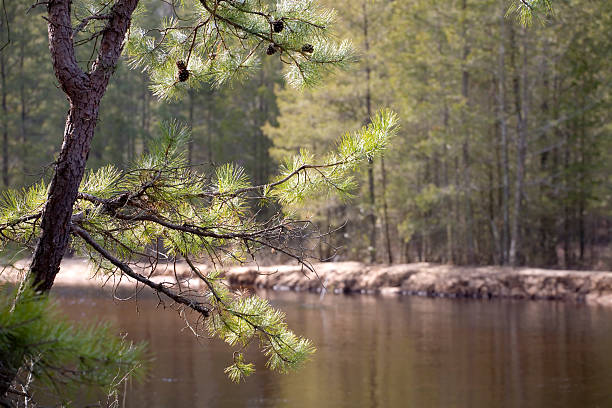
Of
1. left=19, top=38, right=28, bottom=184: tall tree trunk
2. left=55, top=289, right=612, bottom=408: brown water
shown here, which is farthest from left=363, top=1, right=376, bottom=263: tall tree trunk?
left=19, top=38, right=28, bottom=184: tall tree trunk

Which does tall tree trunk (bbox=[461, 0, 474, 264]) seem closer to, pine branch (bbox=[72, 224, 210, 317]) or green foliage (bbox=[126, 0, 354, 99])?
green foliage (bbox=[126, 0, 354, 99])

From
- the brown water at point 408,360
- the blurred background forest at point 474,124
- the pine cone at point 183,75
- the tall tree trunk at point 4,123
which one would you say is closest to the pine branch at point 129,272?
the pine cone at point 183,75

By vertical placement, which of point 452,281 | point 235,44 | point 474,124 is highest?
point 474,124

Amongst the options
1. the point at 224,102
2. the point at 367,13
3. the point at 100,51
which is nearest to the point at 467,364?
the point at 100,51

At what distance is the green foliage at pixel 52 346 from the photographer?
141 centimetres

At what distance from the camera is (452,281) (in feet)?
52.5

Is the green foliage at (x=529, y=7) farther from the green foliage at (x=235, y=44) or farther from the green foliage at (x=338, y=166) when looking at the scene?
the green foliage at (x=235, y=44)

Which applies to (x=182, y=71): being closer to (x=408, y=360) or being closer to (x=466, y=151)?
(x=408, y=360)

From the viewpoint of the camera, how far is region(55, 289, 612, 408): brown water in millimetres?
7141

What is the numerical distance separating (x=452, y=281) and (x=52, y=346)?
50.0 ft

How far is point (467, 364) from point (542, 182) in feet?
28.0

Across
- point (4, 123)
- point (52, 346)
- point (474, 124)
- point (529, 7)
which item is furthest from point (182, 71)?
point (4, 123)

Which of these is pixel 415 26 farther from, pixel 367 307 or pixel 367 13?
pixel 367 307

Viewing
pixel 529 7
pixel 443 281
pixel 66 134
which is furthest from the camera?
pixel 443 281
